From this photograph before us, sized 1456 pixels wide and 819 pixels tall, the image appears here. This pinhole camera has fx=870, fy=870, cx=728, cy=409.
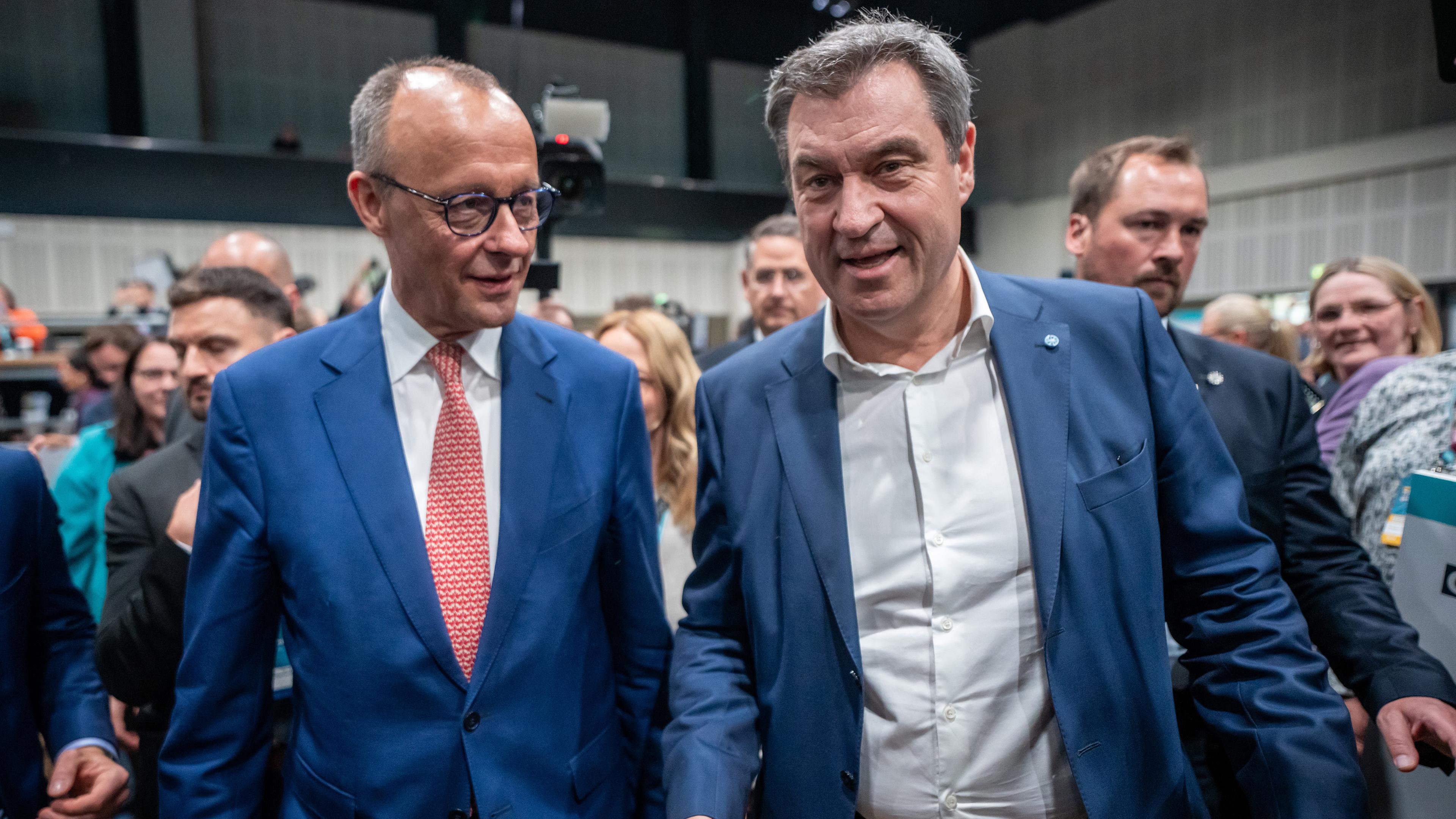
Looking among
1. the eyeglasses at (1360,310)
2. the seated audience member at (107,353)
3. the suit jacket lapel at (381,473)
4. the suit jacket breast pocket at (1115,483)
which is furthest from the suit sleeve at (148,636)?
the eyeglasses at (1360,310)

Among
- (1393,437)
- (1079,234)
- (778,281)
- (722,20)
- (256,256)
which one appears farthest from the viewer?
(722,20)

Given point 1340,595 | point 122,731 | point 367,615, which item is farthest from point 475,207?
point 122,731

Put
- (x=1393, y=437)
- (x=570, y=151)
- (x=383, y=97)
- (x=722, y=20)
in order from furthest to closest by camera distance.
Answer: (x=722, y=20) < (x=570, y=151) < (x=1393, y=437) < (x=383, y=97)

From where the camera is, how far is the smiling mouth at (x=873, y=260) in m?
1.19

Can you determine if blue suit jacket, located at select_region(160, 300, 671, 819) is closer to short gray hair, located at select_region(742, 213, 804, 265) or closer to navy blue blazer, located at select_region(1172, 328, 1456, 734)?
navy blue blazer, located at select_region(1172, 328, 1456, 734)

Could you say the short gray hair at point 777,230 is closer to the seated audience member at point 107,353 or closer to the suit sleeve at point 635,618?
the suit sleeve at point 635,618

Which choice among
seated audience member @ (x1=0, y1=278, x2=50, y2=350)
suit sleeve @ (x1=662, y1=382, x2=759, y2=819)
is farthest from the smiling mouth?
seated audience member @ (x1=0, y1=278, x2=50, y2=350)

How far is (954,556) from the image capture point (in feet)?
3.87

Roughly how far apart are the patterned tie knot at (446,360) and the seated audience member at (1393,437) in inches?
70.8

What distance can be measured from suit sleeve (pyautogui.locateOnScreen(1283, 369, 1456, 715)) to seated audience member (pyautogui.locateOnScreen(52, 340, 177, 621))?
9.46ft

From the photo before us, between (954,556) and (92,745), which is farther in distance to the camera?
(92,745)

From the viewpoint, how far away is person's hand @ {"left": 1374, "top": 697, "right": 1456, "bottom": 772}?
1124 millimetres

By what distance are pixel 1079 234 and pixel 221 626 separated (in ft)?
6.16

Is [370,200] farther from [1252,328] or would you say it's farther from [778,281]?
[1252,328]
